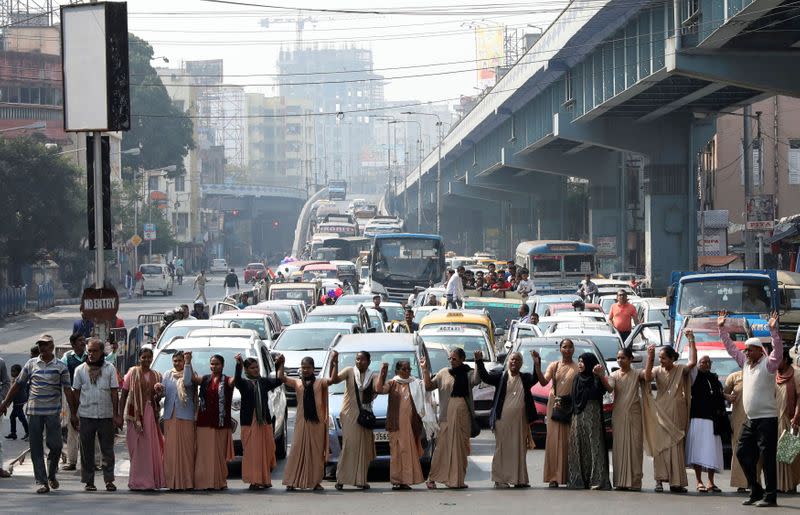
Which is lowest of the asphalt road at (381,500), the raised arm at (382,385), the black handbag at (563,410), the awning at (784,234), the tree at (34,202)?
the asphalt road at (381,500)

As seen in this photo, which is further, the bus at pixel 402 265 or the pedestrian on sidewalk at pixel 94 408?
the bus at pixel 402 265

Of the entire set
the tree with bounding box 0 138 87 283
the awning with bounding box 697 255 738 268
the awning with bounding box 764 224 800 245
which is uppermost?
the tree with bounding box 0 138 87 283

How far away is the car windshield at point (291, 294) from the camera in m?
40.5

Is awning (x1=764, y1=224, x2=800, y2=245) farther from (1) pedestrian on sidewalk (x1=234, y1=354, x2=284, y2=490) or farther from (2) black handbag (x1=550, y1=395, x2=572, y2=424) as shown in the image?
(1) pedestrian on sidewalk (x1=234, y1=354, x2=284, y2=490)

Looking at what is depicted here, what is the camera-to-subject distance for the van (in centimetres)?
7731

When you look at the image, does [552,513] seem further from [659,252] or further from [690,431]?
[659,252]

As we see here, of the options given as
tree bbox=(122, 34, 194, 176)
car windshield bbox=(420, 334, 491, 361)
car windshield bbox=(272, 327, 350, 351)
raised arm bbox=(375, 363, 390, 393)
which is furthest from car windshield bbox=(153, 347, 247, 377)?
tree bbox=(122, 34, 194, 176)

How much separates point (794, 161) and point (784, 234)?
17.0m

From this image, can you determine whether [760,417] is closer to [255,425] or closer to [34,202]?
[255,425]

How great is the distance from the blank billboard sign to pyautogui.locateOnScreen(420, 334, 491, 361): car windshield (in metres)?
6.15

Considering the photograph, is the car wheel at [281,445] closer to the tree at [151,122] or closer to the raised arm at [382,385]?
the raised arm at [382,385]

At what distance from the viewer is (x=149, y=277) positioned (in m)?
77.4

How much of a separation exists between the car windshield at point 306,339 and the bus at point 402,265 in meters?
28.4

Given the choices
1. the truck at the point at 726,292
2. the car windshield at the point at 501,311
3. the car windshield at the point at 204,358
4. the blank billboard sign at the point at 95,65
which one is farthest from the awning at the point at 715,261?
the car windshield at the point at 204,358
